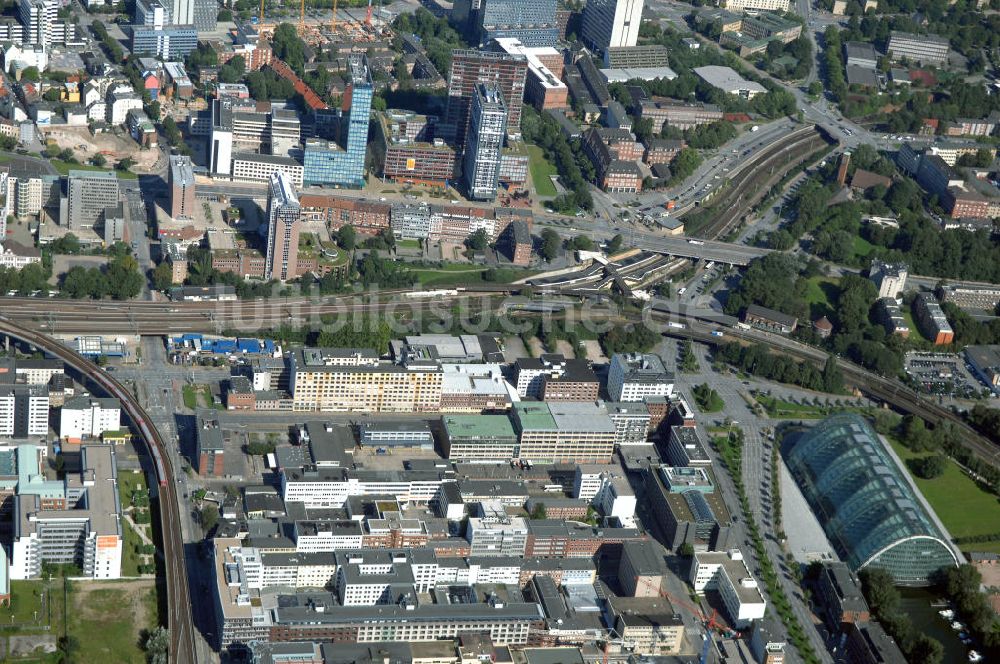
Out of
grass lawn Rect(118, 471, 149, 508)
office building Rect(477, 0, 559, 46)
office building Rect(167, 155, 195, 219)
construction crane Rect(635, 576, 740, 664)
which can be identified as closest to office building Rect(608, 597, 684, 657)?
construction crane Rect(635, 576, 740, 664)

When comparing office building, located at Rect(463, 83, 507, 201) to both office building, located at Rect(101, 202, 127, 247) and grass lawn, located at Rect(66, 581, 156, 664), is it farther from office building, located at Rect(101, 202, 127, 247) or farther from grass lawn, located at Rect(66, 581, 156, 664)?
grass lawn, located at Rect(66, 581, 156, 664)

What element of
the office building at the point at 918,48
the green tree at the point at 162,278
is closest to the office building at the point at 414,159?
the green tree at the point at 162,278

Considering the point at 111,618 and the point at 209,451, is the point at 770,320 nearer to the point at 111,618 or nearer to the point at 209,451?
the point at 209,451

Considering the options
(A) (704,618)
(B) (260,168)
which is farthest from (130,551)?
(B) (260,168)

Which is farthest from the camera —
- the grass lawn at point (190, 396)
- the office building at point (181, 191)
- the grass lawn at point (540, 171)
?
the grass lawn at point (540, 171)

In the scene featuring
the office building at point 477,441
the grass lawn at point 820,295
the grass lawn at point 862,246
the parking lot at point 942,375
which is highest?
the grass lawn at point 862,246

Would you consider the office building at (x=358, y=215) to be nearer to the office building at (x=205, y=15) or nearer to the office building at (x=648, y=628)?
the office building at (x=205, y=15)
